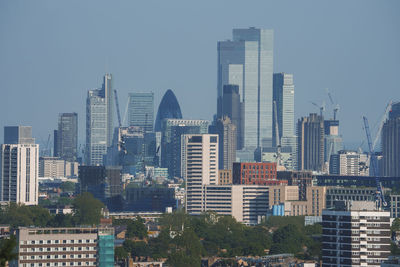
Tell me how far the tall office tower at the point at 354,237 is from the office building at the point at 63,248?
18.0 metres

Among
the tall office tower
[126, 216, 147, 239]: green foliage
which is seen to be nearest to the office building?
the tall office tower

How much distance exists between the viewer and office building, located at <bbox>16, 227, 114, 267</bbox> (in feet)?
413

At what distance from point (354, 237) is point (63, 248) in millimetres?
22609

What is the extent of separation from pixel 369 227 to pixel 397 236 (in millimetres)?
44515

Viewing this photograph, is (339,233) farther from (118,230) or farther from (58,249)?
(118,230)

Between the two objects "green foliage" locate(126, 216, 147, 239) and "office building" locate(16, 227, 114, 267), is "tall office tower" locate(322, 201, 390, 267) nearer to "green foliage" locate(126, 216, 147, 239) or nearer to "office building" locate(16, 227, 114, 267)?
"office building" locate(16, 227, 114, 267)

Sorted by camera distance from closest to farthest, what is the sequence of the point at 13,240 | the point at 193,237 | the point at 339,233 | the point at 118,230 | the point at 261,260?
the point at 13,240, the point at 339,233, the point at 261,260, the point at 193,237, the point at 118,230

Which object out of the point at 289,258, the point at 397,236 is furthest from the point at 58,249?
the point at 397,236

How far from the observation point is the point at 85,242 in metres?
129

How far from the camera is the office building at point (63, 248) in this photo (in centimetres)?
12581

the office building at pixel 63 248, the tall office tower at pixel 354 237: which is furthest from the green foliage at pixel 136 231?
the tall office tower at pixel 354 237

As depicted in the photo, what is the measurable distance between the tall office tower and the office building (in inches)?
708

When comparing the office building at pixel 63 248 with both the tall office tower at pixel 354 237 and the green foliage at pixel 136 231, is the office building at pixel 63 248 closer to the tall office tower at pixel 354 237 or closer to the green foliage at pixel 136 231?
the tall office tower at pixel 354 237

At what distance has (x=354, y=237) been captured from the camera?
407 feet
